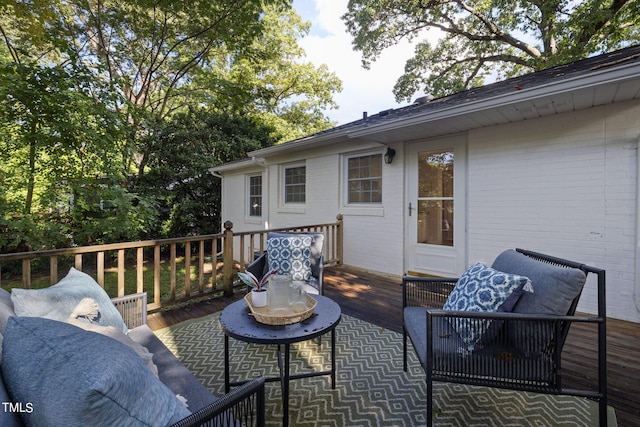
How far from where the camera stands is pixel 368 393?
2.02 metres

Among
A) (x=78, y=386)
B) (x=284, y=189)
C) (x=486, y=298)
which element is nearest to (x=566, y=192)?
(x=486, y=298)

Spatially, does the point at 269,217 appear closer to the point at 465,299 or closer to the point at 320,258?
the point at 320,258

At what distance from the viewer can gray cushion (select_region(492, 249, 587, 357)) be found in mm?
1530

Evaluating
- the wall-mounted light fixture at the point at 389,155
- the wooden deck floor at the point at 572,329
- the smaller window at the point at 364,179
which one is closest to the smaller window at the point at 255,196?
the smaller window at the point at 364,179

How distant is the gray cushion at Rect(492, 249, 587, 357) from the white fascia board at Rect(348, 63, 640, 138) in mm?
2173

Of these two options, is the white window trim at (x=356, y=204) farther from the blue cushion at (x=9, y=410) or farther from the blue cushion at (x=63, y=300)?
the blue cushion at (x=9, y=410)

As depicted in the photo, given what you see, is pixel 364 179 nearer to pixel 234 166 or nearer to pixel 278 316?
pixel 278 316

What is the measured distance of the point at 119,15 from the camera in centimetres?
714

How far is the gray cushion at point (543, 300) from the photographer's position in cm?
153

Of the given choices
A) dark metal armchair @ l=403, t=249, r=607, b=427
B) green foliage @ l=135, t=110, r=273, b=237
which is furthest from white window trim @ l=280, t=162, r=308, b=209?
dark metal armchair @ l=403, t=249, r=607, b=427

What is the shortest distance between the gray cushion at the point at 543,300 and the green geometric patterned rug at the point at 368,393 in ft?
1.81

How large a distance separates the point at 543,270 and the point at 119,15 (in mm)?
9579

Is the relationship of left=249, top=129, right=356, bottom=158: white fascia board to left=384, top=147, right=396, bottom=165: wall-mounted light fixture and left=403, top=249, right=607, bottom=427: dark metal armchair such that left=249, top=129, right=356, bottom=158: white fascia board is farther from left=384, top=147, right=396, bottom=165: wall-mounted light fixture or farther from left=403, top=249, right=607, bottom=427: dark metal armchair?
left=403, top=249, right=607, bottom=427: dark metal armchair

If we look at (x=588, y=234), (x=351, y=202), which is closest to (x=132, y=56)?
(x=351, y=202)
